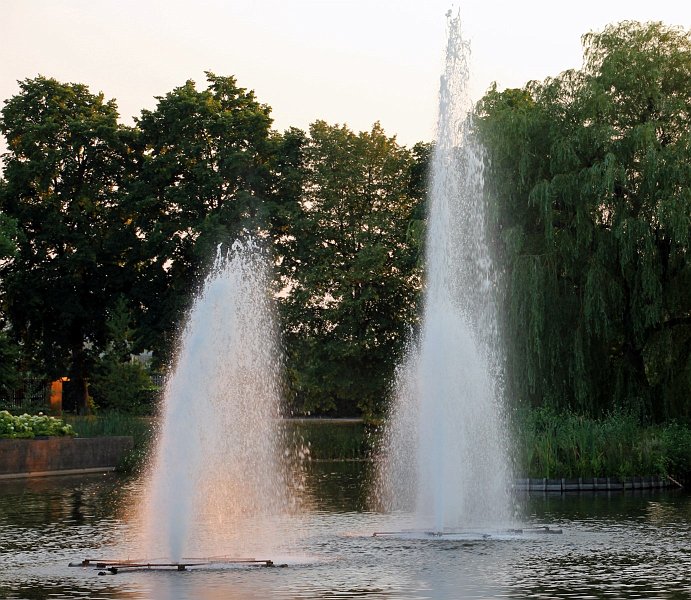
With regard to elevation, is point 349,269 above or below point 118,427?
above

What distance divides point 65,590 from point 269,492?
15.2 metres

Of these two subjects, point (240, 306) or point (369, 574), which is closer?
point (369, 574)

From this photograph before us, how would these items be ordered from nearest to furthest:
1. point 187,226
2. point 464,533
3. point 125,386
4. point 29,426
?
point 464,533 → point 29,426 → point 125,386 → point 187,226

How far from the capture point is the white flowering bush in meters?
33.8

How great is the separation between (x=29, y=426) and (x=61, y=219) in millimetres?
18032

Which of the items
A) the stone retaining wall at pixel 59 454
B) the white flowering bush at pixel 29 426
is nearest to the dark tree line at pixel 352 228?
the stone retaining wall at pixel 59 454

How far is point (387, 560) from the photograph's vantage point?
15.7m

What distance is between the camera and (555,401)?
31625 millimetres

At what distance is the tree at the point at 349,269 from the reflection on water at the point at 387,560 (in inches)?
879

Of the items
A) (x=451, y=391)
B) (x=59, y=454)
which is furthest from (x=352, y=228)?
(x=451, y=391)

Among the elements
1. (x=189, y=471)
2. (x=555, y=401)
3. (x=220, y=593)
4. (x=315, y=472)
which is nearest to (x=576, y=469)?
(x=555, y=401)

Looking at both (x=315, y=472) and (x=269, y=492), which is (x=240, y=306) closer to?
(x=269, y=492)

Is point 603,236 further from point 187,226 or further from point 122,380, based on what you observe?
point 187,226

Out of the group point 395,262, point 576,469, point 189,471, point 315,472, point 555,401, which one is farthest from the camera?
point 395,262
